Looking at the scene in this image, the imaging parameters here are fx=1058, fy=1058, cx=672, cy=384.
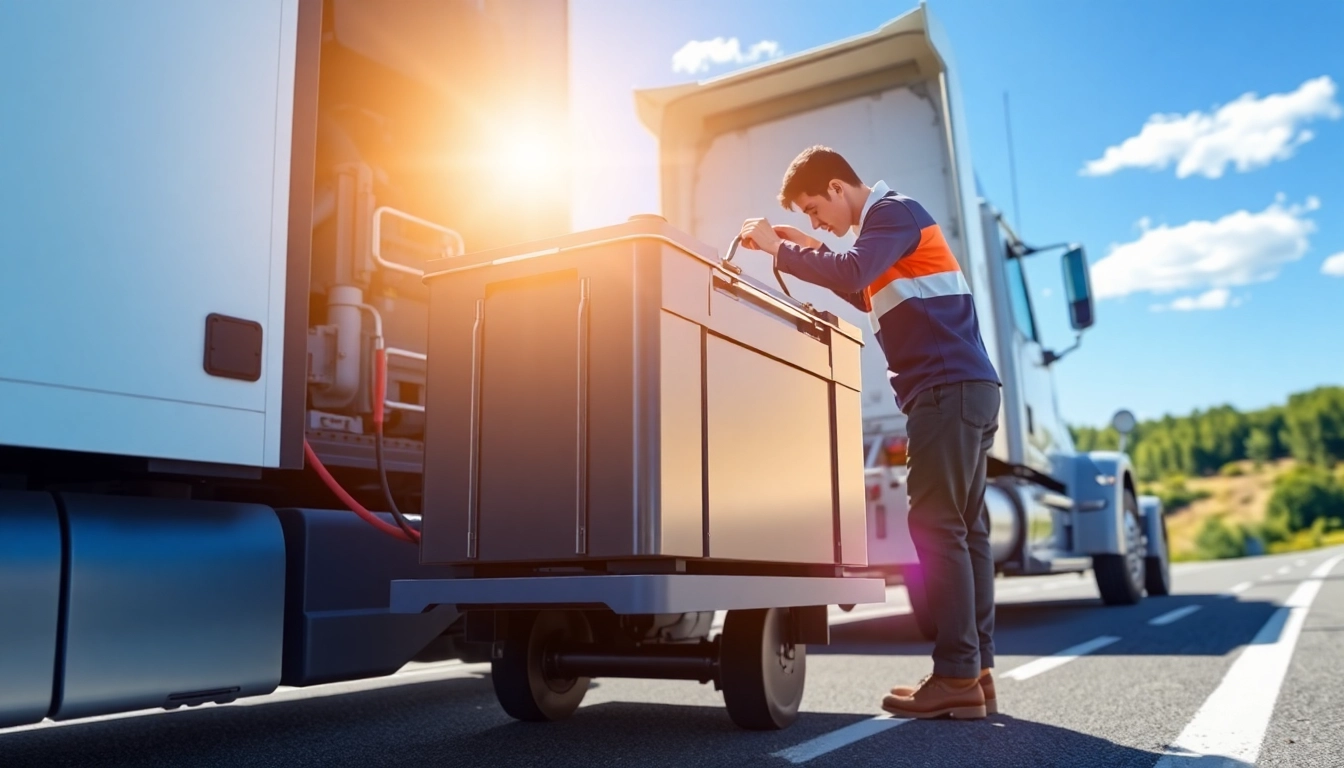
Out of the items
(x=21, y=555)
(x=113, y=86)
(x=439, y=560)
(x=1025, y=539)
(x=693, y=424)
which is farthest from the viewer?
(x=1025, y=539)

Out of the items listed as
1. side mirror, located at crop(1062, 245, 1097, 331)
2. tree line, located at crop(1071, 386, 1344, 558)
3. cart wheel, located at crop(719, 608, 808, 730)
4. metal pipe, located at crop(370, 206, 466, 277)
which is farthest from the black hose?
tree line, located at crop(1071, 386, 1344, 558)

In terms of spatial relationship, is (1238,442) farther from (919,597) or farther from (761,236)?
(761,236)

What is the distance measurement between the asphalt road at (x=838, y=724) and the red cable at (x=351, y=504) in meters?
0.62

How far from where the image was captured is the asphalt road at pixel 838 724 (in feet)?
9.24

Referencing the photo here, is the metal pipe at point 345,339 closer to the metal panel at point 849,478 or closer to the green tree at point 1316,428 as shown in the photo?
the metal panel at point 849,478

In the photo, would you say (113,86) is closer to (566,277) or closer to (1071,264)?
(566,277)

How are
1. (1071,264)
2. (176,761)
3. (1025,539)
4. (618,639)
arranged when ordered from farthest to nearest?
(1071,264) < (1025,539) < (618,639) < (176,761)

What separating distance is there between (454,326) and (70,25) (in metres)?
1.04

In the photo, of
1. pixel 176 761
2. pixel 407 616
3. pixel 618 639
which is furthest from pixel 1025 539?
pixel 176 761

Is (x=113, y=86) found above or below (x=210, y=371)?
above

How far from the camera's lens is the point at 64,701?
212cm

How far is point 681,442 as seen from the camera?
238 centimetres

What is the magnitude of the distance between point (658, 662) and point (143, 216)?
1.81 meters

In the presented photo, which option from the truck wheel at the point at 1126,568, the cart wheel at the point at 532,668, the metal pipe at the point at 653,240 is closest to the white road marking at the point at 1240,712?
the metal pipe at the point at 653,240
